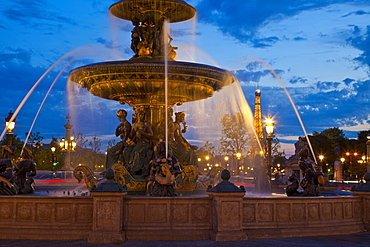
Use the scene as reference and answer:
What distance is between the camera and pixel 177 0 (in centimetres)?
1658

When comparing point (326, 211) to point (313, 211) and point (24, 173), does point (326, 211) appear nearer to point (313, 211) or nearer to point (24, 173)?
point (313, 211)

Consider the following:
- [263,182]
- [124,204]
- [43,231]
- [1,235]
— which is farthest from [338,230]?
[263,182]

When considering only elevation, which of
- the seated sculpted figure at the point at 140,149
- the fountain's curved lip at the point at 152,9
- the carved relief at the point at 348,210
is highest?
the fountain's curved lip at the point at 152,9

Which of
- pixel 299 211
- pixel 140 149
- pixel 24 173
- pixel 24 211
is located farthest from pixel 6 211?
pixel 299 211

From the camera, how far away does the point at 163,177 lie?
36.8 ft

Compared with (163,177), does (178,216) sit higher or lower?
lower

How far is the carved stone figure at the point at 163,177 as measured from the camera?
→ 438 inches

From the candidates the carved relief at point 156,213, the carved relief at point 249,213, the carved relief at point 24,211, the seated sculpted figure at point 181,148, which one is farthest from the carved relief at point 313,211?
the carved relief at point 24,211

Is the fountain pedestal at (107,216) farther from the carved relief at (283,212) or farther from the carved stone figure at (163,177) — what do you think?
the carved relief at (283,212)

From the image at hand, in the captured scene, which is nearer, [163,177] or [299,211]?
[299,211]

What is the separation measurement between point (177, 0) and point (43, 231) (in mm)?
9759

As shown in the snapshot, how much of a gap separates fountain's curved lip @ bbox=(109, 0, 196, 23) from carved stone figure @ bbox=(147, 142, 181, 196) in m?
6.88

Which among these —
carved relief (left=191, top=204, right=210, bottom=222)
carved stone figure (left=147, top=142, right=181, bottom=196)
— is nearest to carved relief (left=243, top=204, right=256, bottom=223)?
carved relief (left=191, top=204, right=210, bottom=222)

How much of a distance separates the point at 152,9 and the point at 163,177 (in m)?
7.69
